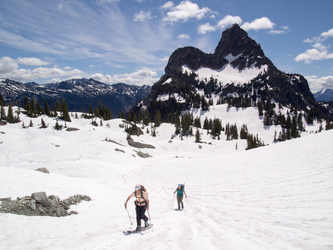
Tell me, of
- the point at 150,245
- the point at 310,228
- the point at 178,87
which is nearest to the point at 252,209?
the point at 310,228

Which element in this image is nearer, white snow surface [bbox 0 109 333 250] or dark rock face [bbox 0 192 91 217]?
white snow surface [bbox 0 109 333 250]

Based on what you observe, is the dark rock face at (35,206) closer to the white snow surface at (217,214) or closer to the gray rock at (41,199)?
the gray rock at (41,199)

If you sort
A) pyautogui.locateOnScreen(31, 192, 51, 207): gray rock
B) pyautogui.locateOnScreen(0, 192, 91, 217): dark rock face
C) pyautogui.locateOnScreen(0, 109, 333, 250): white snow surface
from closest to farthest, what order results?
pyautogui.locateOnScreen(0, 109, 333, 250): white snow surface, pyautogui.locateOnScreen(0, 192, 91, 217): dark rock face, pyautogui.locateOnScreen(31, 192, 51, 207): gray rock

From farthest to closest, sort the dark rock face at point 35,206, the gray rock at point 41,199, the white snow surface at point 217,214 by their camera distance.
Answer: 1. the gray rock at point 41,199
2. the dark rock face at point 35,206
3. the white snow surface at point 217,214

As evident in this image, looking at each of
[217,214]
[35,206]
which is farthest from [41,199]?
[217,214]

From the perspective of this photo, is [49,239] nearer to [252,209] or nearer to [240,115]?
[252,209]

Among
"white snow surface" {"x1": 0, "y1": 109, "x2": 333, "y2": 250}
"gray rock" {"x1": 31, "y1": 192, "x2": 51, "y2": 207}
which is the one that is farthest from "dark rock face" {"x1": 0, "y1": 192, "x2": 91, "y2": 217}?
"white snow surface" {"x1": 0, "y1": 109, "x2": 333, "y2": 250}

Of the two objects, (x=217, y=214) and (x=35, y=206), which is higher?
(x=35, y=206)

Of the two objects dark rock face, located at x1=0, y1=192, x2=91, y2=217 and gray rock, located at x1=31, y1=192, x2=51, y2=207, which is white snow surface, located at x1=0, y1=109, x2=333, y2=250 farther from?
gray rock, located at x1=31, y1=192, x2=51, y2=207

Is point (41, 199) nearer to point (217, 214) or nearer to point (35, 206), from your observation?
point (35, 206)

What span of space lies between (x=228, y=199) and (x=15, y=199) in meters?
13.0

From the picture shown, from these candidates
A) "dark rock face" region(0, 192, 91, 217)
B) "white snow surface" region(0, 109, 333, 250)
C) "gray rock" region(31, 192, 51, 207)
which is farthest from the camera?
"gray rock" region(31, 192, 51, 207)

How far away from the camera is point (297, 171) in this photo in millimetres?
12953

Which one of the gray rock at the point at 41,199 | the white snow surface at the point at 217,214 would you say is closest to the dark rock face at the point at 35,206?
the gray rock at the point at 41,199
